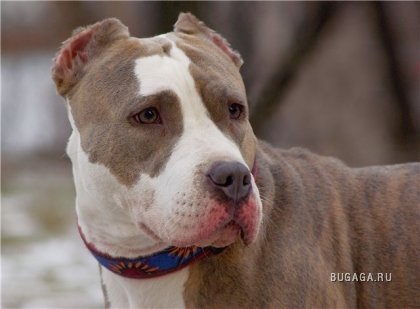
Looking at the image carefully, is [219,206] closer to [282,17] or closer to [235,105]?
[235,105]

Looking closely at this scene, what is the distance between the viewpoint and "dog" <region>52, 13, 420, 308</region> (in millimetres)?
3424

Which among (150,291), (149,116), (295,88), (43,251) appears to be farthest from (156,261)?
(295,88)

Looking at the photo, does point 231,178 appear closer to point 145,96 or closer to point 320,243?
point 145,96

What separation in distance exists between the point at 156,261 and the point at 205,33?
1.09m

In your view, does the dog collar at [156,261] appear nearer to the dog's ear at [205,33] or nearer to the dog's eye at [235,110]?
the dog's eye at [235,110]

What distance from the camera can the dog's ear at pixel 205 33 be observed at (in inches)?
163

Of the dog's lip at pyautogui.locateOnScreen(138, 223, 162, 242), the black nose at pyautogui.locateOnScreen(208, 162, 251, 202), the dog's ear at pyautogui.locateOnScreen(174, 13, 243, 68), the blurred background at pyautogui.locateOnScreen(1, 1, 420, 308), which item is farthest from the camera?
the blurred background at pyautogui.locateOnScreen(1, 1, 420, 308)

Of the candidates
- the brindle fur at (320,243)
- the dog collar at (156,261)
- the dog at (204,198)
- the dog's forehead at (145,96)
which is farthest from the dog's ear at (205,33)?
the dog collar at (156,261)

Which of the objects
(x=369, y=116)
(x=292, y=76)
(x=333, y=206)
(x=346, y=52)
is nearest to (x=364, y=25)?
(x=346, y=52)

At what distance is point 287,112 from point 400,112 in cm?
148

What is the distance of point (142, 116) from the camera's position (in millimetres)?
3621

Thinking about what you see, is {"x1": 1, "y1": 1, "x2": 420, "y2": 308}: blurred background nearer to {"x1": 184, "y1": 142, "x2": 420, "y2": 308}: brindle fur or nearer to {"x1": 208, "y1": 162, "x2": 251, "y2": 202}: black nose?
{"x1": 184, "y1": 142, "x2": 420, "y2": 308}: brindle fur

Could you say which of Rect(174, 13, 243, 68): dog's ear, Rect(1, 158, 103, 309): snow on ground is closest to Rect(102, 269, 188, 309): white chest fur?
Rect(174, 13, 243, 68): dog's ear

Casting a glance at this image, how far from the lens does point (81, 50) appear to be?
401cm
